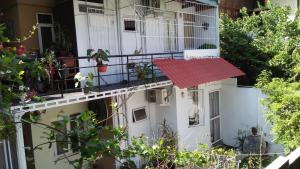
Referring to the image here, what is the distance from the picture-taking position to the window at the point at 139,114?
9883 mm

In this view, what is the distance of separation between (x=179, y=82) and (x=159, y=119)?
255 cm

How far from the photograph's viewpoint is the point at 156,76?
34.0ft

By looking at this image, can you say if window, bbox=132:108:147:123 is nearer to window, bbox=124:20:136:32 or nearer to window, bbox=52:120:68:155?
window, bbox=124:20:136:32

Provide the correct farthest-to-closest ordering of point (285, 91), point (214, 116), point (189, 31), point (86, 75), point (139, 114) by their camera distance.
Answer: point (189, 31) → point (214, 116) → point (139, 114) → point (285, 91) → point (86, 75)

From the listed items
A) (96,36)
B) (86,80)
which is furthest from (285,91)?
(86,80)

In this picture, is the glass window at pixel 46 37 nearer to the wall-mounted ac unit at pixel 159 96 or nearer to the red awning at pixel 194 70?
the red awning at pixel 194 70

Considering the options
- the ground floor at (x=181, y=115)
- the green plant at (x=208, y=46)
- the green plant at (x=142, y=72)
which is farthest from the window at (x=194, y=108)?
the green plant at (x=142, y=72)

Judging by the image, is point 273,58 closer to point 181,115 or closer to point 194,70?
point 194,70

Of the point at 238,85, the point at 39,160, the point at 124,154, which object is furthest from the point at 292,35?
the point at 124,154

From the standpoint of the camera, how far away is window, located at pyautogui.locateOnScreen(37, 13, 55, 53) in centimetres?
904

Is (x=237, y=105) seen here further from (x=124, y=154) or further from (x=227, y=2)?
(x=124, y=154)

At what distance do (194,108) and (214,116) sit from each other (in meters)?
1.88

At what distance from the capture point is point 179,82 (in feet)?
28.2

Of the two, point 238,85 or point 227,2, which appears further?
point 227,2
